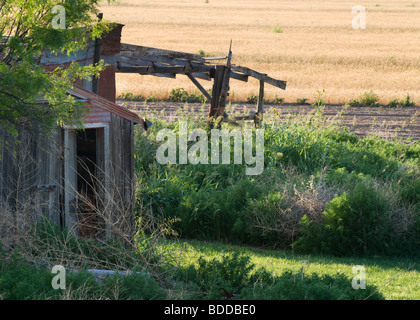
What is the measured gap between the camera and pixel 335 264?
9914mm

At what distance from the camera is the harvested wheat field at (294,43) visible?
3098cm

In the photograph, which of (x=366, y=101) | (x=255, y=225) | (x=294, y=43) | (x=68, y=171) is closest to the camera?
(x=68, y=171)

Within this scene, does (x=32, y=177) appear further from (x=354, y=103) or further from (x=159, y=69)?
(x=354, y=103)

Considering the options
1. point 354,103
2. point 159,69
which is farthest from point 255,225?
point 354,103

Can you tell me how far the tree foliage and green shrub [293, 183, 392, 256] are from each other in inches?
201

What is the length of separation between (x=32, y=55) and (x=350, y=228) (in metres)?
6.29

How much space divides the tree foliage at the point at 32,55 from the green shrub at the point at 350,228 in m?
5.10

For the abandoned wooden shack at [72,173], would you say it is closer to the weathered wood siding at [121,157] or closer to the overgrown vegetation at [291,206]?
the weathered wood siding at [121,157]

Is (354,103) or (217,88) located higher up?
(217,88)

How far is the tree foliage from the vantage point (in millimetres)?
6820

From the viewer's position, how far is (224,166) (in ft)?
45.4

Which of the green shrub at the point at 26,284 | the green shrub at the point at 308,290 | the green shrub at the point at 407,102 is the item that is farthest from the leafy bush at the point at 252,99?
the green shrub at the point at 26,284

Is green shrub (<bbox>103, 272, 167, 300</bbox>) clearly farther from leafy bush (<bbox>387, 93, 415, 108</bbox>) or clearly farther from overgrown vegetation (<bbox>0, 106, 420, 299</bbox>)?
leafy bush (<bbox>387, 93, 415, 108</bbox>)

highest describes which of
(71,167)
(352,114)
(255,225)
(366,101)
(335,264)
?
(366,101)
